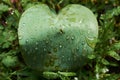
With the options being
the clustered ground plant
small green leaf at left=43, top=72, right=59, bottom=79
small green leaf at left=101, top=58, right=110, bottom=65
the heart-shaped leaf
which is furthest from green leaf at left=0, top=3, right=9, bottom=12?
small green leaf at left=101, top=58, right=110, bottom=65

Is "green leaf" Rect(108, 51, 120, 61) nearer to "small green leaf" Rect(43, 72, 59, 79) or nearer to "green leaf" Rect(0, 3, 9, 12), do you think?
"small green leaf" Rect(43, 72, 59, 79)

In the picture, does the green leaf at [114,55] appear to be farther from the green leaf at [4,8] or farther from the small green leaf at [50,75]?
the green leaf at [4,8]

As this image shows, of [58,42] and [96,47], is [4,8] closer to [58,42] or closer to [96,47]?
[58,42]

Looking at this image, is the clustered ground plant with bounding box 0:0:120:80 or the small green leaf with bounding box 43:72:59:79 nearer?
the small green leaf with bounding box 43:72:59:79

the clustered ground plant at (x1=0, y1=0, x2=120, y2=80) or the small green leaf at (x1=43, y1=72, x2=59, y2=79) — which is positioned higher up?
the clustered ground plant at (x1=0, y1=0, x2=120, y2=80)

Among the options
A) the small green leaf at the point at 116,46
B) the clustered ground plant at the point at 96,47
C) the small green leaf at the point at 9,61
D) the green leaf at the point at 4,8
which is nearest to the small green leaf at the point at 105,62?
the clustered ground plant at the point at 96,47

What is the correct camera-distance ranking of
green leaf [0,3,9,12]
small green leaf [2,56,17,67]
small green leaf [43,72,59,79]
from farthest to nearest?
green leaf [0,3,9,12], small green leaf [2,56,17,67], small green leaf [43,72,59,79]

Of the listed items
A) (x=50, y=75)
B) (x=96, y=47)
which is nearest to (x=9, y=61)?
(x=50, y=75)

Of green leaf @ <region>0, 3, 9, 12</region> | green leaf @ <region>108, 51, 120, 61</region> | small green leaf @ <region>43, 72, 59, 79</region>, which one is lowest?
small green leaf @ <region>43, 72, 59, 79</region>
